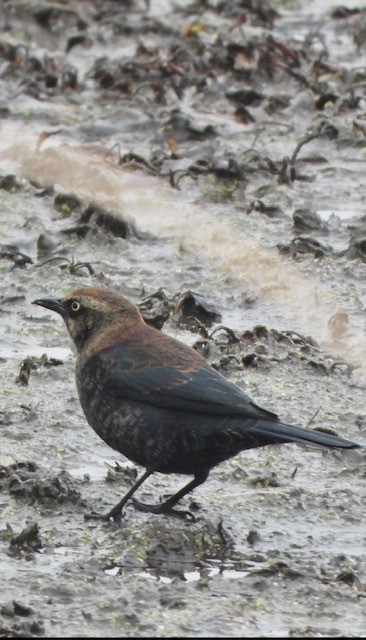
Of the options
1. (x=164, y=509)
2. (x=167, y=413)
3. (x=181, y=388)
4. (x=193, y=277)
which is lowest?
(x=193, y=277)

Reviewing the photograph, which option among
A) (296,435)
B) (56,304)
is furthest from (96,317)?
(296,435)

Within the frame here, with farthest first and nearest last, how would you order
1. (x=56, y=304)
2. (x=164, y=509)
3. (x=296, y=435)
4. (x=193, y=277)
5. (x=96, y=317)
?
(x=193, y=277) < (x=56, y=304) < (x=96, y=317) < (x=164, y=509) < (x=296, y=435)

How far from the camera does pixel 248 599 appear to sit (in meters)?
5.65

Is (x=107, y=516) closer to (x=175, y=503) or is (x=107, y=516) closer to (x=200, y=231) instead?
(x=175, y=503)

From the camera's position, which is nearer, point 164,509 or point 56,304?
point 164,509

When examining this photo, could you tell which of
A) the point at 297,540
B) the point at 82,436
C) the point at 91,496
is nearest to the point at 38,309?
the point at 82,436

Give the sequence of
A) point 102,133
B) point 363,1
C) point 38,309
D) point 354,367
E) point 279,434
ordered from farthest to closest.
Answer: point 363,1 < point 102,133 < point 38,309 < point 354,367 < point 279,434

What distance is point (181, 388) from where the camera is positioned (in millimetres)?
6355

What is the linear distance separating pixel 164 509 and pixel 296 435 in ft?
2.57

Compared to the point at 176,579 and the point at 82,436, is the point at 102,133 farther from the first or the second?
the point at 176,579

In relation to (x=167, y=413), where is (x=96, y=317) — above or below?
above

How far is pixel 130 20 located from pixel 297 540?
10.7 m

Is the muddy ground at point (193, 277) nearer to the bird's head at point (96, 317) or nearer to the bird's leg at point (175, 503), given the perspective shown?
the bird's leg at point (175, 503)

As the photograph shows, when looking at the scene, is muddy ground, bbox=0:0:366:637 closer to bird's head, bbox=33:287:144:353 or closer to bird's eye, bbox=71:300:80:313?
bird's head, bbox=33:287:144:353
